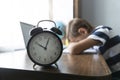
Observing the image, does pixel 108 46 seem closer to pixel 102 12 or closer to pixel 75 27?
pixel 75 27

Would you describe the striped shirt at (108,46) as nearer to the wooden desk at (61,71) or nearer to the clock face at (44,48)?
the wooden desk at (61,71)

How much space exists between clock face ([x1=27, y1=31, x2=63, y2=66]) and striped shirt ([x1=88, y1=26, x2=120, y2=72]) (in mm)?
342

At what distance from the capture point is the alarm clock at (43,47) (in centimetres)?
101

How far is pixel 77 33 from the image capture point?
1455 millimetres

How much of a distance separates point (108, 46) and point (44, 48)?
552mm

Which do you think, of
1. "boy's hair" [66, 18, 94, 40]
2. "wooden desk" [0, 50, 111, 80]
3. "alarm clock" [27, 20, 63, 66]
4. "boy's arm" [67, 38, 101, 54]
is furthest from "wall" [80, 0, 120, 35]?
"alarm clock" [27, 20, 63, 66]

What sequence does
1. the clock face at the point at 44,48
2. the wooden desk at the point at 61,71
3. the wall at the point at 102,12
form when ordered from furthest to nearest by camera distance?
the wall at the point at 102,12, the clock face at the point at 44,48, the wooden desk at the point at 61,71

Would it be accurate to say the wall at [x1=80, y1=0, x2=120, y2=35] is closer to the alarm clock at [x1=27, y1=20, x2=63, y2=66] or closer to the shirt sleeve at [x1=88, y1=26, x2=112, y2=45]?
the shirt sleeve at [x1=88, y1=26, x2=112, y2=45]

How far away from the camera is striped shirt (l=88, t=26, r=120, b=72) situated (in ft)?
4.32

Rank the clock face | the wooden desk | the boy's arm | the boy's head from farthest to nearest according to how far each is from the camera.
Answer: the boy's head, the boy's arm, the clock face, the wooden desk

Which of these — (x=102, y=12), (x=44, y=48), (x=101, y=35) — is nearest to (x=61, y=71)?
(x=44, y=48)

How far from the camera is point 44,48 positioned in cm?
101

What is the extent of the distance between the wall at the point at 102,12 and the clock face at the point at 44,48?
1.05m

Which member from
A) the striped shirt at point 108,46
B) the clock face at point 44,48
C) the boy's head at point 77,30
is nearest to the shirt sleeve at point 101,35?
the striped shirt at point 108,46
